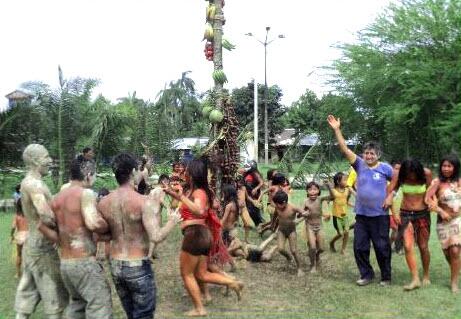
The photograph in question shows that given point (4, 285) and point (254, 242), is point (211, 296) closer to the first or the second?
point (4, 285)

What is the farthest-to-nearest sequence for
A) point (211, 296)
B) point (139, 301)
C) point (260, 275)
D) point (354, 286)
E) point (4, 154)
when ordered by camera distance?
point (4, 154) < point (260, 275) < point (354, 286) < point (211, 296) < point (139, 301)

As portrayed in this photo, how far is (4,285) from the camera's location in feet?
23.6

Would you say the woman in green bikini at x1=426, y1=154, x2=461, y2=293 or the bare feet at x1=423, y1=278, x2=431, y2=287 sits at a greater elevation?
the woman in green bikini at x1=426, y1=154, x2=461, y2=293

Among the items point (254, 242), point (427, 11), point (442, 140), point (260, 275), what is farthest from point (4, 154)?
point (427, 11)

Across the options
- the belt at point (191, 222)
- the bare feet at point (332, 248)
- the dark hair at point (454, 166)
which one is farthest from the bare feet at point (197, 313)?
the bare feet at point (332, 248)

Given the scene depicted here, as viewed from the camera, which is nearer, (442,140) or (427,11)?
(442,140)

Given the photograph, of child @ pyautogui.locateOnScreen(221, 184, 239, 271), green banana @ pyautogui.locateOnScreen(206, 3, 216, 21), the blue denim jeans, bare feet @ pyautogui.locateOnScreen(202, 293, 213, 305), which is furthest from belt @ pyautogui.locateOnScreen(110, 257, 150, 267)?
green banana @ pyautogui.locateOnScreen(206, 3, 216, 21)

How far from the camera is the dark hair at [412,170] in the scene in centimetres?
688

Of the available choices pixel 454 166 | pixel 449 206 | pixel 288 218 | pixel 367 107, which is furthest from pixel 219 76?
pixel 367 107

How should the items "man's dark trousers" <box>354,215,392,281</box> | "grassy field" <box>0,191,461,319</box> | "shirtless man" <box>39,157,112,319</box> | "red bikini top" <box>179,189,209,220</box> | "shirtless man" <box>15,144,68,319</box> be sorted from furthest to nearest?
"man's dark trousers" <box>354,215,392,281</box> < "grassy field" <box>0,191,461,319</box> < "red bikini top" <box>179,189,209,220</box> < "shirtless man" <box>15,144,68,319</box> < "shirtless man" <box>39,157,112,319</box>

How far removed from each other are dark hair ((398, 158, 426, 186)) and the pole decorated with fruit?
2374 mm

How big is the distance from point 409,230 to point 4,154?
11.5 meters

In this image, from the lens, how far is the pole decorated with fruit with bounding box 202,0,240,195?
793 cm

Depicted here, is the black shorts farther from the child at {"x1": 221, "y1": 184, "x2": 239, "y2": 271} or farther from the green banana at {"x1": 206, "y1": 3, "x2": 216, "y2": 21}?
the green banana at {"x1": 206, "y1": 3, "x2": 216, "y2": 21}
